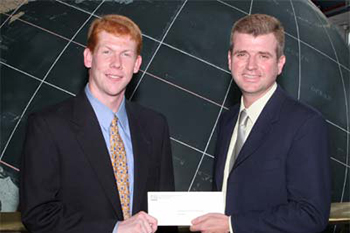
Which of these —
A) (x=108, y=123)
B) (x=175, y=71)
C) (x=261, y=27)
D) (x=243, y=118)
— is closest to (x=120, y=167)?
(x=108, y=123)

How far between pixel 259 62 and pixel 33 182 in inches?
49.7

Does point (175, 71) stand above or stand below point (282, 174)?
above

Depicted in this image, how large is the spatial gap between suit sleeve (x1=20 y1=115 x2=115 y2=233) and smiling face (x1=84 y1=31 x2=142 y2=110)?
364 mm

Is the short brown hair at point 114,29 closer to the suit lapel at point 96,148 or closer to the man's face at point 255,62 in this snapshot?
the suit lapel at point 96,148

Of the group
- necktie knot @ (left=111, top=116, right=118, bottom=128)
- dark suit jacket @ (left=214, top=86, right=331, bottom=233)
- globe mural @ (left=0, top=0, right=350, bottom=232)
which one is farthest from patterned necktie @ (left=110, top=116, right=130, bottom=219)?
globe mural @ (left=0, top=0, right=350, bottom=232)

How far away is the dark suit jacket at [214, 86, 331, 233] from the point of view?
2213 mm

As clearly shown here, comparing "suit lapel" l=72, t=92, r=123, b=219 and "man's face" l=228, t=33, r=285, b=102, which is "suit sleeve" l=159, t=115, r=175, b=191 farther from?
"man's face" l=228, t=33, r=285, b=102

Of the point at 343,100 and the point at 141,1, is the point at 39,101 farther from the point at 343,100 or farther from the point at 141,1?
the point at 343,100

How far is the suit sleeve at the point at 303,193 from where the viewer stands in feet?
7.22

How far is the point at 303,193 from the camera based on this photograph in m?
2.24

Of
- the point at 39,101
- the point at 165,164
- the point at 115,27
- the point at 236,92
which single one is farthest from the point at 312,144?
the point at 39,101

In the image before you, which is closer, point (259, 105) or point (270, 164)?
point (270, 164)

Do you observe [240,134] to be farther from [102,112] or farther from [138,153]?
[102,112]

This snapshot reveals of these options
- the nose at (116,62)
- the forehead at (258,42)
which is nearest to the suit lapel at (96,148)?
the nose at (116,62)
